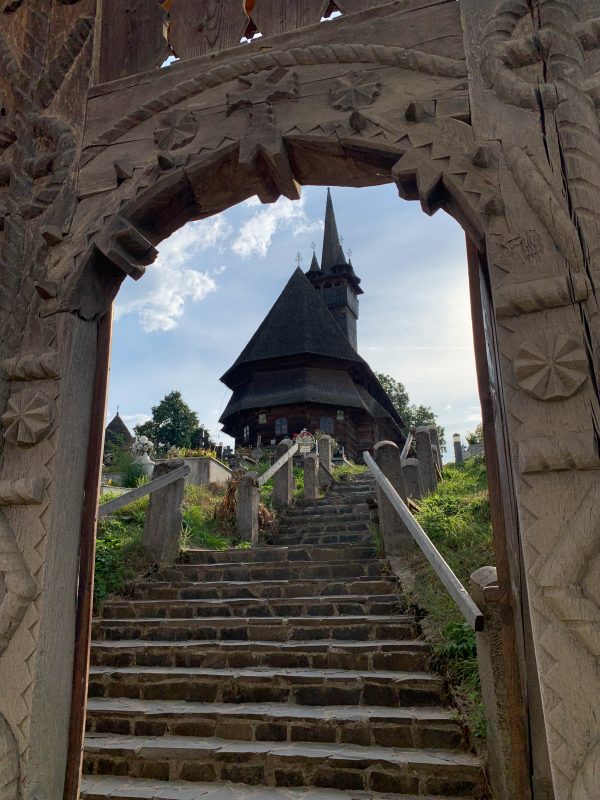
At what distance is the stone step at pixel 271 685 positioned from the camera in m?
4.11

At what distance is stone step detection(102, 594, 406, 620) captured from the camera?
562cm

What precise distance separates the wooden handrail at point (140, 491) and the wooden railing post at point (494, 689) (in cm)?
457

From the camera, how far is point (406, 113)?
7.50ft

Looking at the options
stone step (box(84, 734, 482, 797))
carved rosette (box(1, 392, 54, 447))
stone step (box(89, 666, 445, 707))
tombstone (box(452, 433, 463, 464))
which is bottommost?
stone step (box(84, 734, 482, 797))

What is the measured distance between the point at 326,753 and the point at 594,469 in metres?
2.75

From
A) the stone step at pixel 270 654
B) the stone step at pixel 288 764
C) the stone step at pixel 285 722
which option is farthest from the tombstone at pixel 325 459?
the stone step at pixel 288 764

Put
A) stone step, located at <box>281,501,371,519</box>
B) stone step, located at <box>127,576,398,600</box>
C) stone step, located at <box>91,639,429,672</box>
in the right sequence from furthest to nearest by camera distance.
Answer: stone step, located at <box>281,501,371,519</box>
stone step, located at <box>127,576,398,600</box>
stone step, located at <box>91,639,429,672</box>

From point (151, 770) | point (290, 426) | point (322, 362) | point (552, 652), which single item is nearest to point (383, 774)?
point (151, 770)

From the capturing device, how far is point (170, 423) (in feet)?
129

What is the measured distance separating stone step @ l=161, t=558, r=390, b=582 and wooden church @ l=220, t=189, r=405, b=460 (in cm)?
1731

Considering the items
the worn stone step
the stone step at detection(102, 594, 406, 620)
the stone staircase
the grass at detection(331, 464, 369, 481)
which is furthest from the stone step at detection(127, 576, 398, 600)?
the grass at detection(331, 464, 369, 481)

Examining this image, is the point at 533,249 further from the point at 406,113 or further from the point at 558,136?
the point at 406,113

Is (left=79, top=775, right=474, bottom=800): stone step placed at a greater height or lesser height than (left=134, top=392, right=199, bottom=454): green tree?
lesser

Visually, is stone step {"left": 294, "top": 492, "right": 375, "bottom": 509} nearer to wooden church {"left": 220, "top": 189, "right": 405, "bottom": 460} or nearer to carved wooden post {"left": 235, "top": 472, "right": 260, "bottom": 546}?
carved wooden post {"left": 235, "top": 472, "right": 260, "bottom": 546}
